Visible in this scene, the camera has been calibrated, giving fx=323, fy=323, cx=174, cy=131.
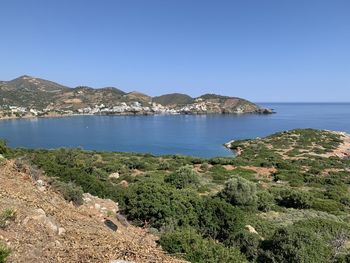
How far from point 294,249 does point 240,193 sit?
853 centimetres

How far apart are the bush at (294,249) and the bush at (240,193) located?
24.1 ft

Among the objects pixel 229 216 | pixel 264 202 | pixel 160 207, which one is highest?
pixel 160 207

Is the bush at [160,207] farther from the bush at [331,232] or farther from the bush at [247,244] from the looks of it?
the bush at [331,232]

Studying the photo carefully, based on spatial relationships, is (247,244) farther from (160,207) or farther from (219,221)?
(160,207)

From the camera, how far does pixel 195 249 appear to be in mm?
7680

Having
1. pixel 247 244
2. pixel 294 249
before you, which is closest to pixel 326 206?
pixel 247 244

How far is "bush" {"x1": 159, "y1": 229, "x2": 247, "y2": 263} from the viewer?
7434mm

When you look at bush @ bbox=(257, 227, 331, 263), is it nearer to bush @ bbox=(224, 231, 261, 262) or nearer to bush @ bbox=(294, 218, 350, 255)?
bush @ bbox=(224, 231, 261, 262)

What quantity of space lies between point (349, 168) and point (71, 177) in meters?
36.6

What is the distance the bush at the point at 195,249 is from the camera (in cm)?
743

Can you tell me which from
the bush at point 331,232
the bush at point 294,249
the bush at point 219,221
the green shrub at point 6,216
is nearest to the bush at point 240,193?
the bush at point 331,232

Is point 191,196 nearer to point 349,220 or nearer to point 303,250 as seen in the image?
point 303,250

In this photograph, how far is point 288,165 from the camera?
37.6m

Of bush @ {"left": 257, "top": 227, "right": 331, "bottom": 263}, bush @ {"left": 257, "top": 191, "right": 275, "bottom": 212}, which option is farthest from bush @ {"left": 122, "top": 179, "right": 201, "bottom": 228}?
bush @ {"left": 257, "top": 191, "right": 275, "bottom": 212}
